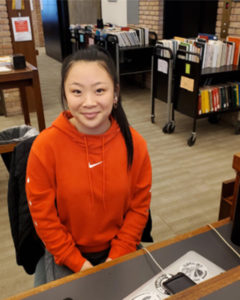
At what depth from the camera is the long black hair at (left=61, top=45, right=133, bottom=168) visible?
101 cm

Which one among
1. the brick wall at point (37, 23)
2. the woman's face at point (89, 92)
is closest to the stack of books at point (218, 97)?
the woman's face at point (89, 92)

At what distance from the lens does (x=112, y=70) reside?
1052 millimetres

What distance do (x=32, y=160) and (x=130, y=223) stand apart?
413 mm

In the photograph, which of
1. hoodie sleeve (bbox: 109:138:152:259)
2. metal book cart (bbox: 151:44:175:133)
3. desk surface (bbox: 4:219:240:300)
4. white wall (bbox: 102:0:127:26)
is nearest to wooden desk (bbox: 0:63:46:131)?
metal book cart (bbox: 151:44:175:133)

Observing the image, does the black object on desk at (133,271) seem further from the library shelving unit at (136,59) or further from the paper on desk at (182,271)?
the library shelving unit at (136,59)

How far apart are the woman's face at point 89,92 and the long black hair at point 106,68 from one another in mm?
26

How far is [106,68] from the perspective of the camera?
1012 mm

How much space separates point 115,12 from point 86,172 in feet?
18.1

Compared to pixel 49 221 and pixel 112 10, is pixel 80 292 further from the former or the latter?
pixel 112 10

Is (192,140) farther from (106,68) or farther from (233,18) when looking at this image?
(106,68)

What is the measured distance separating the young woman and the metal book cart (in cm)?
257

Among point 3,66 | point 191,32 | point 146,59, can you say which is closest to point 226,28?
point 191,32

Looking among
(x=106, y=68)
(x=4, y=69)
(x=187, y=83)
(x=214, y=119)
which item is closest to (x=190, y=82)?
(x=187, y=83)

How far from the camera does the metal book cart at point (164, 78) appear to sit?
3541 millimetres
